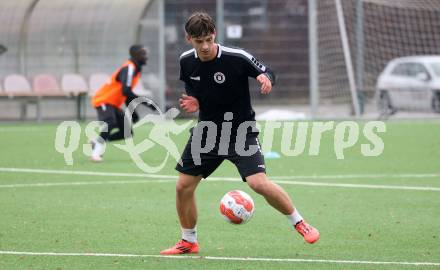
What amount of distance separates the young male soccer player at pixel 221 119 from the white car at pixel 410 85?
21.5 m

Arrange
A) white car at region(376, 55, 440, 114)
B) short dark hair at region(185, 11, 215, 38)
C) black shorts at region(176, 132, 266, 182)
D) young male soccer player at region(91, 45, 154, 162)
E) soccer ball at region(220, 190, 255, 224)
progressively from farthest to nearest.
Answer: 1. white car at region(376, 55, 440, 114)
2. young male soccer player at region(91, 45, 154, 162)
3. soccer ball at region(220, 190, 255, 224)
4. black shorts at region(176, 132, 266, 182)
5. short dark hair at region(185, 11, 215, 38)

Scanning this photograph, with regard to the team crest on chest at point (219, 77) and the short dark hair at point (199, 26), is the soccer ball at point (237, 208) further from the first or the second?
the short dark hair at point (199, 26)

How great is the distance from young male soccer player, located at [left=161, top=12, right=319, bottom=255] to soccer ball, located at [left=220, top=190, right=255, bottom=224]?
0.86ft

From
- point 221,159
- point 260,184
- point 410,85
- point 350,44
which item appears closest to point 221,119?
point 221,159

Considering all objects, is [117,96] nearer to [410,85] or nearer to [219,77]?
[219,77]

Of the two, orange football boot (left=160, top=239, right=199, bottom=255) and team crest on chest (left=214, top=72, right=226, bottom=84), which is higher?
team crest on chest (left=214, top=72, right=226, bottom=84)

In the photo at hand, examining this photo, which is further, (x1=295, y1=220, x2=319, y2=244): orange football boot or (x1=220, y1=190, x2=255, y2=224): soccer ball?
(x1=220, y1=190, x2=255, y2=224): soccer ball

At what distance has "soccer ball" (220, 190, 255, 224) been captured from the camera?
8727 millimetres

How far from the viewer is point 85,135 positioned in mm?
24047

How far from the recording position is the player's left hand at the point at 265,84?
838cm

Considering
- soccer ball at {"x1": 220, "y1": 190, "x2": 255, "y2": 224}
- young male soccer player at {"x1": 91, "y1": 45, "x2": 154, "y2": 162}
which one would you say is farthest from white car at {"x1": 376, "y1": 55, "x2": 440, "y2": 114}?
soccer ball at {"x1": 220, "y1": 190, "x2": 255, "y2": 224}

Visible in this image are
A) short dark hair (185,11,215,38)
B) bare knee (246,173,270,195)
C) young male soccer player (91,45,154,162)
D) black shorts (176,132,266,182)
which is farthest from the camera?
young male soccer player (91,45,154,162)

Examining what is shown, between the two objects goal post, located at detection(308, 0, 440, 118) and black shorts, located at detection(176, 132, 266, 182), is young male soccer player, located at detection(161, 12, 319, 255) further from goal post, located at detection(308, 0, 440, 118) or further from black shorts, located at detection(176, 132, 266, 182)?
goal post, located at detection(308, 0, 440, 118)

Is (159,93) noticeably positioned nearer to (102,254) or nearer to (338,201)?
(338,201)
